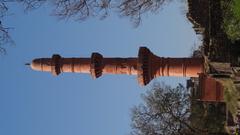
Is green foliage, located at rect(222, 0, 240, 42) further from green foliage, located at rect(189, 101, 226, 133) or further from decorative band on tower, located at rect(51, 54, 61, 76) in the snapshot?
green foliage, located at rect(189, 101, 226, 133)

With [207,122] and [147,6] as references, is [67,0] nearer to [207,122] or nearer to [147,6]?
[147,6]

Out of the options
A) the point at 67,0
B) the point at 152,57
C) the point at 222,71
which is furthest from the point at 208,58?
the point at 67,0

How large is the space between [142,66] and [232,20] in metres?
4.80

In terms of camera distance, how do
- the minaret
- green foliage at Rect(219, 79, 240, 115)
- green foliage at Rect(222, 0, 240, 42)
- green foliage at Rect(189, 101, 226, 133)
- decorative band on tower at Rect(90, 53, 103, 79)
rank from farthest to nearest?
1. green foliage at Rect(189, 101, 226, 133)
2. decorative band on tower at Rect(90, 53, 103, 79)
3. green foliage at Rect(222, 0, 240, 42)
4. green foliage at Rect(219, 79, 240, 115)
5. the minaret

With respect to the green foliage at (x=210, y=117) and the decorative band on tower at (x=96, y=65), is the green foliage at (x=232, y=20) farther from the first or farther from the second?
the green foliage at (x=210, y=117)

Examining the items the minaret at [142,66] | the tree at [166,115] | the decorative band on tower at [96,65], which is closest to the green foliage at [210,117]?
the tree at [166,115]

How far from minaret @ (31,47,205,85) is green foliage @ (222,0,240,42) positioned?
199cm

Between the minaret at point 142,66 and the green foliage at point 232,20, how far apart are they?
199 centimetres

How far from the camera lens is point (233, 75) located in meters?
21.1

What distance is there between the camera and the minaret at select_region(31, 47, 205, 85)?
866 inches

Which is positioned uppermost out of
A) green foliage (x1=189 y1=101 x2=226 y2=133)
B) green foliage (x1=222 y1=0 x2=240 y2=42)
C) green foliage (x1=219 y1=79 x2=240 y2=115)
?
green foliage (x1=222 y1=0 x2=240 y2=42)

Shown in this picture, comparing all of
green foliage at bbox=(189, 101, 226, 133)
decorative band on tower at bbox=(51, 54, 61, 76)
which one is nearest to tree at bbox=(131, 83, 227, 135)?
green foliage at bbox=(189, 101, 226, 133)

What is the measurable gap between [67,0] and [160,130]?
18341mm

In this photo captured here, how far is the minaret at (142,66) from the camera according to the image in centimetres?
2198
